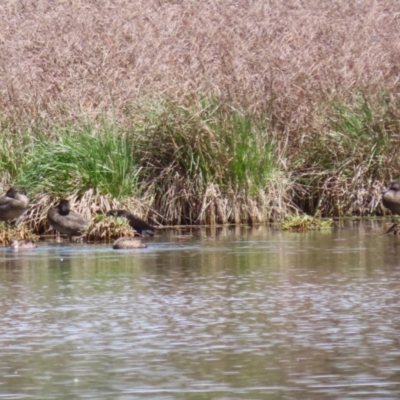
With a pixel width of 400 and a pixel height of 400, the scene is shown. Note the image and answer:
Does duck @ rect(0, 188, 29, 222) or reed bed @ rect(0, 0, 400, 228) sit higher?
reed bed @ rect(0, 0, 400, 228)

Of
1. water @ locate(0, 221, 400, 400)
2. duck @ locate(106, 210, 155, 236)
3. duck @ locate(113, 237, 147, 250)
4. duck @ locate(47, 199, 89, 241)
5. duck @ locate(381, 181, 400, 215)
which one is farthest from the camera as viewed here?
duck @ locate(381, 181, 400, 215)

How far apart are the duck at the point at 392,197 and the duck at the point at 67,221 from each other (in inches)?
168

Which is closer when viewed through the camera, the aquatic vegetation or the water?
the water

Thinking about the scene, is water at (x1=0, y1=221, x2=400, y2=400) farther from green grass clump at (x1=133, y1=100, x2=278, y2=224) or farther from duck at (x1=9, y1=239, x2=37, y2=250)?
green grass clump at (x1=133, y1=100, x2=278, y2=224)

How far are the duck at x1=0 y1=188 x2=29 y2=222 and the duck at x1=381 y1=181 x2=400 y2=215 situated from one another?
5037 millimetres

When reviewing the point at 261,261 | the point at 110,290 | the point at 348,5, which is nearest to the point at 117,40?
the point at 348,5

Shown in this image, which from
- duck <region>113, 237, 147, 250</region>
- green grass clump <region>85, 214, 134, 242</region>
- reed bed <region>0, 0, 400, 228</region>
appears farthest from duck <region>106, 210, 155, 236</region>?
duck <region>113, 237, 147, 250</region>

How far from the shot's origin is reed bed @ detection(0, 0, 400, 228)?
63.5 ft

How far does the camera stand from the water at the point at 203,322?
7.62 metres

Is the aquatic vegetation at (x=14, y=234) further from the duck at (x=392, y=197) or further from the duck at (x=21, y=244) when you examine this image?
the duck at (x=392, y=197)

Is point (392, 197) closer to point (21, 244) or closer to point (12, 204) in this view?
point (12, 204)

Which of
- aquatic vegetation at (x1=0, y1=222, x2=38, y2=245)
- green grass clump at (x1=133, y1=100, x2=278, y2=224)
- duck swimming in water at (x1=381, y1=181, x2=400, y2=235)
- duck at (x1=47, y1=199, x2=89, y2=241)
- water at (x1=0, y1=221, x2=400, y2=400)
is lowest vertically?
water at (x1=0, y1=221, x2=400, y2=400)

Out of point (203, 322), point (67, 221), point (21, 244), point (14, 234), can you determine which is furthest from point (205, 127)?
point (203, 322)

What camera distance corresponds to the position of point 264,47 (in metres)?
24.4
